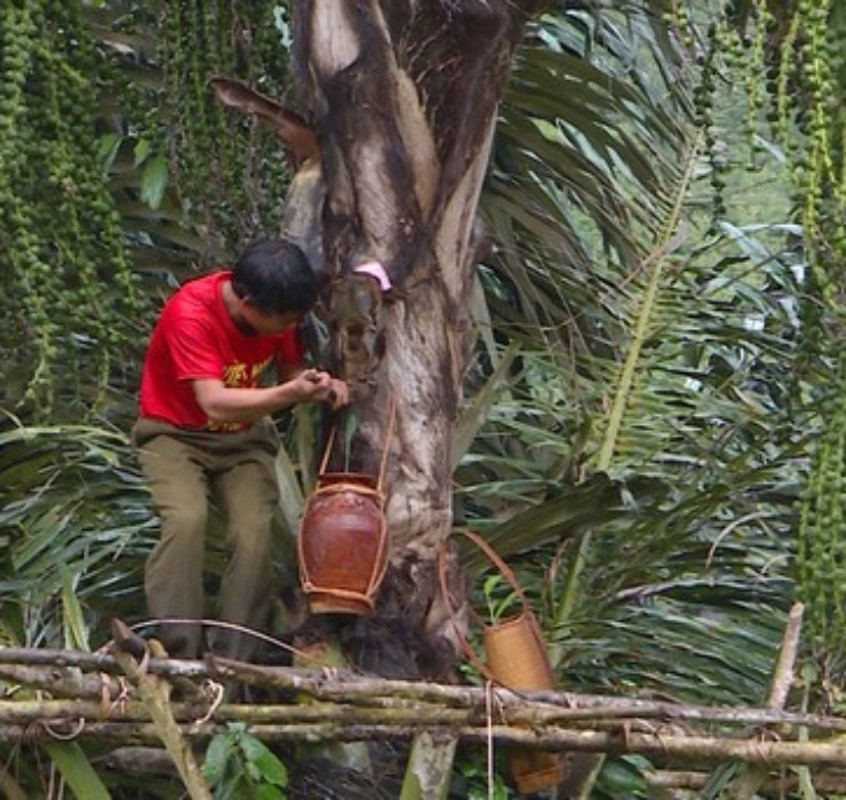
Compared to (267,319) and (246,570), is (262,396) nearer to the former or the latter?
(267,319)

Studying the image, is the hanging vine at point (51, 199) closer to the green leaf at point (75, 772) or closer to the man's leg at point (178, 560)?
the man's leg at point (178, 560)

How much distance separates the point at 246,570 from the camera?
4020 mm

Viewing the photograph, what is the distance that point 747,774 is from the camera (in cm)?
360

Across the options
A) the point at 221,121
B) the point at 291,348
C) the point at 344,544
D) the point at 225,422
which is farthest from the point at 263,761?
the point at 221,121

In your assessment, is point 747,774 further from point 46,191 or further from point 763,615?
point 46,191

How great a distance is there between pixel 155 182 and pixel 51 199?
1.15 m

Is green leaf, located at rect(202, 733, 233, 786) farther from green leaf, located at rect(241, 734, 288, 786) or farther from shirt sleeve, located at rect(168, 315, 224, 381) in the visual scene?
shirt sleeve, located at rect(168, 315, 224, 381)

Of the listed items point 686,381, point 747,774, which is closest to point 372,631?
point 747,774

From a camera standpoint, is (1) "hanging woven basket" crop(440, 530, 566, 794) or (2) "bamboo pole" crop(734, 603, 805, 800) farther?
(1) "hanging woven basket" crop(440, 530, 566, 794)

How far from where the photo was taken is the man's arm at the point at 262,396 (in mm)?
3861

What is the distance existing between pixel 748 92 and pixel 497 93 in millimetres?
744

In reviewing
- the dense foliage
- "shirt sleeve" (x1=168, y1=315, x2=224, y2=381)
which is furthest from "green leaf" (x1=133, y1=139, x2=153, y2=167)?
"shirt sleeve" (x1=168, y1=315, x2=224, y2=381)

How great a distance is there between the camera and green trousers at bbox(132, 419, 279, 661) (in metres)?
3.98

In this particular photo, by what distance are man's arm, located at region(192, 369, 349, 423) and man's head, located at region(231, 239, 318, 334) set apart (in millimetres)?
126
